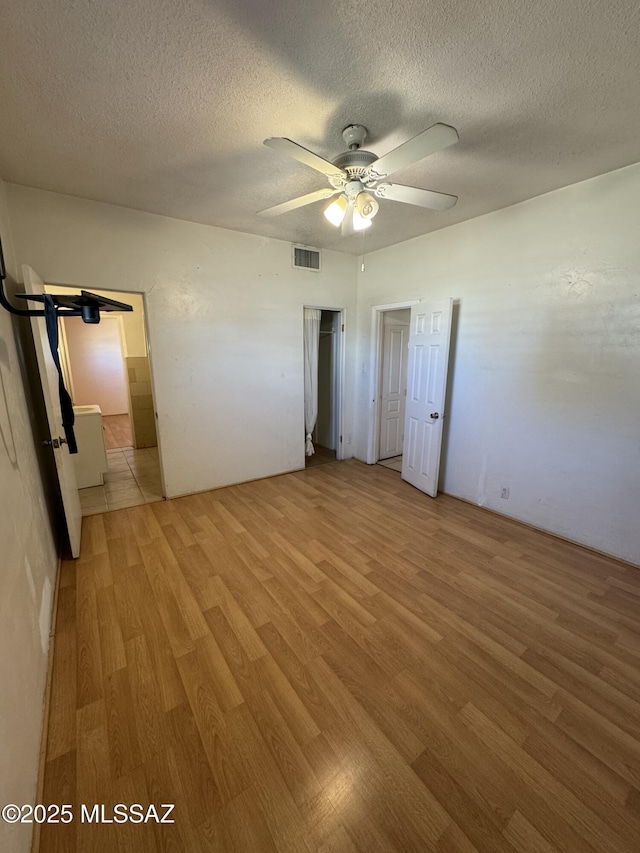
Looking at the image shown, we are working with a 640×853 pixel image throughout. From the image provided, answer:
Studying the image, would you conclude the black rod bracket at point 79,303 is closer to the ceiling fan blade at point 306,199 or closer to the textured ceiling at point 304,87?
the textured ceiling at point 304,87

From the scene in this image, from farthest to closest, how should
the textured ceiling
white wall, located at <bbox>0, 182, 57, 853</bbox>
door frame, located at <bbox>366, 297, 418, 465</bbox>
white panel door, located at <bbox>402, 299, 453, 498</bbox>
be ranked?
1. door frame, located at <bbox>366, 297, 418, 465</bbox>
2. white panel door, located at <bbox>402, 299, 453, 498</bbox>
3. the textured ceiling
4. white wall, located at <bbox>0, 182, 57, 853</bbox>

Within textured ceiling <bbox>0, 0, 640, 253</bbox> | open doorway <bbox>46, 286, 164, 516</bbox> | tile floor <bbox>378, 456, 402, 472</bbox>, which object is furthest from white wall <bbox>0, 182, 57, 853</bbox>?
tile floor <bbox>378, 456, 402, 472</bbox>

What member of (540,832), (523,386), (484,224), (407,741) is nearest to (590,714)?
(540,832)

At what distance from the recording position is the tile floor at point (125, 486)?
3363 mm

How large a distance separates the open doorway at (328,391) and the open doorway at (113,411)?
222 centimetres

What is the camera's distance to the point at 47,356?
2389 mm

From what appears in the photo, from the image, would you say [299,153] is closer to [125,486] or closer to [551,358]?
[551,358]

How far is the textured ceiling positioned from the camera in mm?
1207

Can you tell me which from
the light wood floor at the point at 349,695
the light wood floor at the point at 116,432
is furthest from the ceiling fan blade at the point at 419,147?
the light wood floor at the point at 116,432

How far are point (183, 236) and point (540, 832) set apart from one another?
422cm

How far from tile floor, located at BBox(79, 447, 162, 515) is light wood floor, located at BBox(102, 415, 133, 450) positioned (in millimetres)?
559

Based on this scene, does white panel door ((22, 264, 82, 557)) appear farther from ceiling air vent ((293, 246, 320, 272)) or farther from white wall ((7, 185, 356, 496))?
ceiling air vent ((293, 246, 320, 272))

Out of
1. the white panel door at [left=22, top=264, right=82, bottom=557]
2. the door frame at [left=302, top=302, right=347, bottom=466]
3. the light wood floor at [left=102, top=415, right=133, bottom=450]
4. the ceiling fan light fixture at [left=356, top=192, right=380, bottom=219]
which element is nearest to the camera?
the ceiling fan light fixture at [left=356, top=192, right=380, bottom=219]

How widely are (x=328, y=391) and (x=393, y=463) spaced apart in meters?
1.45
